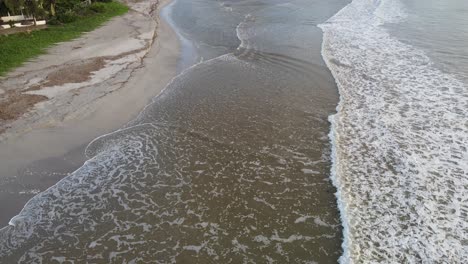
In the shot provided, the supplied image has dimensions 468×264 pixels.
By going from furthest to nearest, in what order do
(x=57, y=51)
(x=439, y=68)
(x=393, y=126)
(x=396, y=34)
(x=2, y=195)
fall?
(x=396, y=34) < (x=57, y=51) < (x=439, y=68) < (x=393, y=126) < (x=2, y=195)

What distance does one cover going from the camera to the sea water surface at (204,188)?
707 centimetres

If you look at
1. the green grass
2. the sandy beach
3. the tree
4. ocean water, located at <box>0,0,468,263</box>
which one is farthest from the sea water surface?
the tree

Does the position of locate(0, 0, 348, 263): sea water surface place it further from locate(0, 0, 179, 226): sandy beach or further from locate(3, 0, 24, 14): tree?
locate(3, 0, 24, 14): tree

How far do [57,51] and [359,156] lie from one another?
1442 cm

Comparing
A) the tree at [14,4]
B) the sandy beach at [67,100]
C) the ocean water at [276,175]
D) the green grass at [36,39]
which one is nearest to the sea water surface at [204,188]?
the ocean water at [276,175]

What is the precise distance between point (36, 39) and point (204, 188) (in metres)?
15.4

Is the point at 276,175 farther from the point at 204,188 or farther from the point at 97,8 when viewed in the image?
the point at 97,8

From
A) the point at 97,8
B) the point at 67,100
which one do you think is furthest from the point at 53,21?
the point at 67,100

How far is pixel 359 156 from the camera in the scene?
9930mm

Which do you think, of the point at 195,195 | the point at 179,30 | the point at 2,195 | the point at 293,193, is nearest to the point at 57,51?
the point at 179,30

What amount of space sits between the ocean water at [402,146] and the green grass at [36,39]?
12.8 metres

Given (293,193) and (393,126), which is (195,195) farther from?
(393,126)

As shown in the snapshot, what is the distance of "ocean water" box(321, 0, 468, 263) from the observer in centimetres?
723

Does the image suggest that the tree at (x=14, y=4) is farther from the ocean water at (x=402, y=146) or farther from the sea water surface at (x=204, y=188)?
the ocean water at (x=402, y=146)
